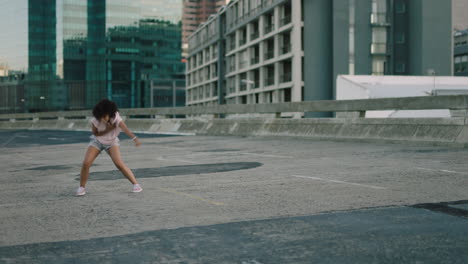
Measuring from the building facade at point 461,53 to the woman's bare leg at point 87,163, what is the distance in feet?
295

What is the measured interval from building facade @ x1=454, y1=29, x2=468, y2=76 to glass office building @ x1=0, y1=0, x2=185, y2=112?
207 feet

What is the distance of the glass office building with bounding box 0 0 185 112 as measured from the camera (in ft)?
412

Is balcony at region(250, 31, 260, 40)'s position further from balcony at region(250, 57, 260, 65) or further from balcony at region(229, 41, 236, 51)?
balcony at region(229, 41, 236, 51)

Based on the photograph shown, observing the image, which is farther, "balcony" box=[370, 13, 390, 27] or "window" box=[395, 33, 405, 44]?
"window" box=[395, 33, 405, 44]

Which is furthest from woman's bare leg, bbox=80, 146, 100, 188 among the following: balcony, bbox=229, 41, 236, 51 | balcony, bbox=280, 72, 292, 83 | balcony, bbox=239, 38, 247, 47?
Answer: balcony, bbox=229, 41, 236, 51

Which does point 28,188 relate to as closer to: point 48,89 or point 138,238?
point 138,238

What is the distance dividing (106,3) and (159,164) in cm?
12108

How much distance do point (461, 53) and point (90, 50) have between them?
7790 centimetres

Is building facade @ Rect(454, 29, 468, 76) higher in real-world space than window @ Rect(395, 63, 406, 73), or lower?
higher

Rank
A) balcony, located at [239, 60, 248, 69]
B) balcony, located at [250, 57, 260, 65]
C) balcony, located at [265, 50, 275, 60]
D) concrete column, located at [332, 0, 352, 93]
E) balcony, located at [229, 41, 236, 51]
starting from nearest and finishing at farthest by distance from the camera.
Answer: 1. concrete column, located at [332, 0, 352, 93]
2. balcony, located at [265, 50, 275, 60]
3. balcony, located at [250, 57, 260, 65]
4. balcony, located at [239, 60, 248, 69]
5. balcony, located at [229, 41, 236, 51]

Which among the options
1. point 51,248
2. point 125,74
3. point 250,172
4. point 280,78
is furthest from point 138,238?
point 125,74

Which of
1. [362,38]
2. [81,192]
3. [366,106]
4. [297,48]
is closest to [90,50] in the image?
[297,48]

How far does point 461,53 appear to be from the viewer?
89875mm

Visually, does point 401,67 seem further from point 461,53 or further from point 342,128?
point 342,128
